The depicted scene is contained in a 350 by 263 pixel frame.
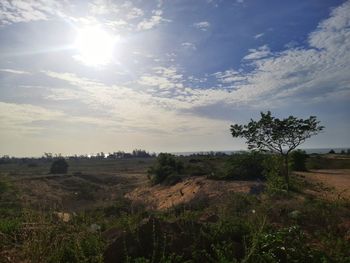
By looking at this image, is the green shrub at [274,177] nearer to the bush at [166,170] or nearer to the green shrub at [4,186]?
the bush at [166,170]

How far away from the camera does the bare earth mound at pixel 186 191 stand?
2108 cm

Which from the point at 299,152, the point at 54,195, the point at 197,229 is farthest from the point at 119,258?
the point at 299,152

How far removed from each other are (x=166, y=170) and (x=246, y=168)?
8.35m

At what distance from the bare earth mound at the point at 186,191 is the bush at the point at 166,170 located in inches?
48.0

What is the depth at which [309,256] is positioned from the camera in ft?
19.2

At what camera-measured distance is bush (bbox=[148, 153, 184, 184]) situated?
101 ft

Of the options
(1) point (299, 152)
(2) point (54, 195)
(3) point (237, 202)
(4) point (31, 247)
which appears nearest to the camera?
(4) point (31, 247)

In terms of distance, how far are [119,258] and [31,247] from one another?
1412 millimetres

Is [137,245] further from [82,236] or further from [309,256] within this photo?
[309,256]

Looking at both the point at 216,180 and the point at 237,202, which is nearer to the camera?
the point at 237,202

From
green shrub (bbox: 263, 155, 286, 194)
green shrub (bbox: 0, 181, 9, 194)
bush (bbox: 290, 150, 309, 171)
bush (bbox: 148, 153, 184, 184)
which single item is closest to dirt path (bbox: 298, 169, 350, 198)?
green shrub (bbox: 263, 155, 286, 194)

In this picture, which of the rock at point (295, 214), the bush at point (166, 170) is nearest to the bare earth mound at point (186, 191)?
the bush at point (166, 170)

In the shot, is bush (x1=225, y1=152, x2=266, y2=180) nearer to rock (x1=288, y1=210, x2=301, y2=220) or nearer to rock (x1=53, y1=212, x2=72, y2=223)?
rock (x1=53, y1=212, x2=72, y2=223)

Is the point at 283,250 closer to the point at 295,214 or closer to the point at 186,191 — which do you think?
the point at 295,214
